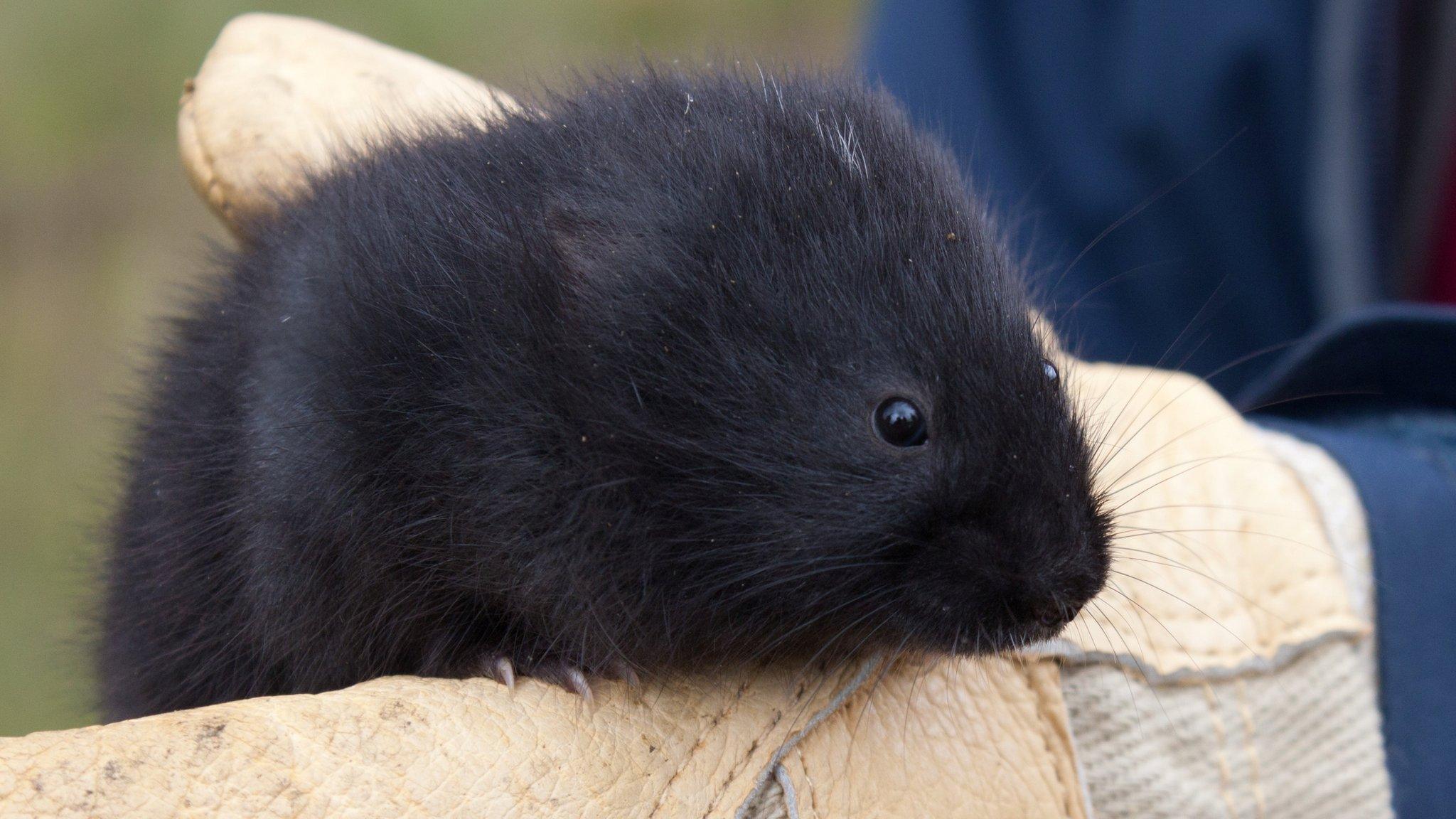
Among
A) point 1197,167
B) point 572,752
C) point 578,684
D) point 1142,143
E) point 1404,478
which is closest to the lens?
point 572,752

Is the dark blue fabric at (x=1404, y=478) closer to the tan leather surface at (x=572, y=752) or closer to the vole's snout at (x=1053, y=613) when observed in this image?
the tan leather surface at (x=572, y=752)

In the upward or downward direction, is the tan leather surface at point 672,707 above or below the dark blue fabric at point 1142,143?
below

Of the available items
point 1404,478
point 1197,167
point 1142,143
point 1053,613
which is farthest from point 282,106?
point 1142,143

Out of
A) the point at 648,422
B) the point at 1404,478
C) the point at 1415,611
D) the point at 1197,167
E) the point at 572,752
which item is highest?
the point at 1197,167

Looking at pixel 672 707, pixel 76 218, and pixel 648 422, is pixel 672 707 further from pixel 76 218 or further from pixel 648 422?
pixel 76 218

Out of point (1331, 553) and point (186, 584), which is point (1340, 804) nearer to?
point (1331, 553)

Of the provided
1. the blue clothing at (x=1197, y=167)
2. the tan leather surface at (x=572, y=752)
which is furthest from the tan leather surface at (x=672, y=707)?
the blue clothing at (x=1197, y=167)
